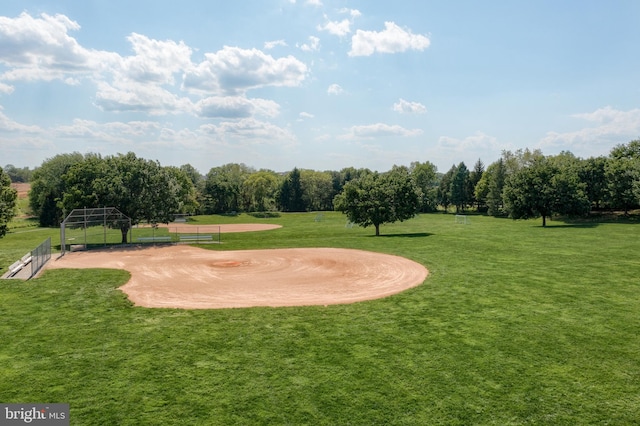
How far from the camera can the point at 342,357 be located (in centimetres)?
1130

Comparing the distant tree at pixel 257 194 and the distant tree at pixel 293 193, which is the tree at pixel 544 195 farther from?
the distant tree at pixel 293 193

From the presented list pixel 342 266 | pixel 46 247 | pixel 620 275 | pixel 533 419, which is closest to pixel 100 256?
pixel 46 247

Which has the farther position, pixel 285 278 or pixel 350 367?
pixel 285 278

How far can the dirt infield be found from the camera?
1773cm

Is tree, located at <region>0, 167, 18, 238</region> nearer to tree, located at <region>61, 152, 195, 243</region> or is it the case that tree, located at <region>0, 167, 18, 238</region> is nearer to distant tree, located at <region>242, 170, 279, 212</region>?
tree, located at <region>61, 152, 195, 243</region>

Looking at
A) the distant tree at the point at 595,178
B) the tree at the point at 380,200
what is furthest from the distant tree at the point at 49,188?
the distant tree at the point at 595,178

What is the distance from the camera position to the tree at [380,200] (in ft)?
138

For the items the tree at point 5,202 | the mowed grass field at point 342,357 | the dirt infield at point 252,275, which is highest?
the tree at point 5,202

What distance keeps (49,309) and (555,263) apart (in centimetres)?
2841

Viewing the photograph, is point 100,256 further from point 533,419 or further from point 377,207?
point 533,419

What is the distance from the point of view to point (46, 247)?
26.6 metres

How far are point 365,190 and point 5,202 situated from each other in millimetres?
32449

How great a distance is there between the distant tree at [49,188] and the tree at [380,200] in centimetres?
5078

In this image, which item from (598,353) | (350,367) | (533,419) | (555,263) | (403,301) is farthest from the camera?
(555,263)
